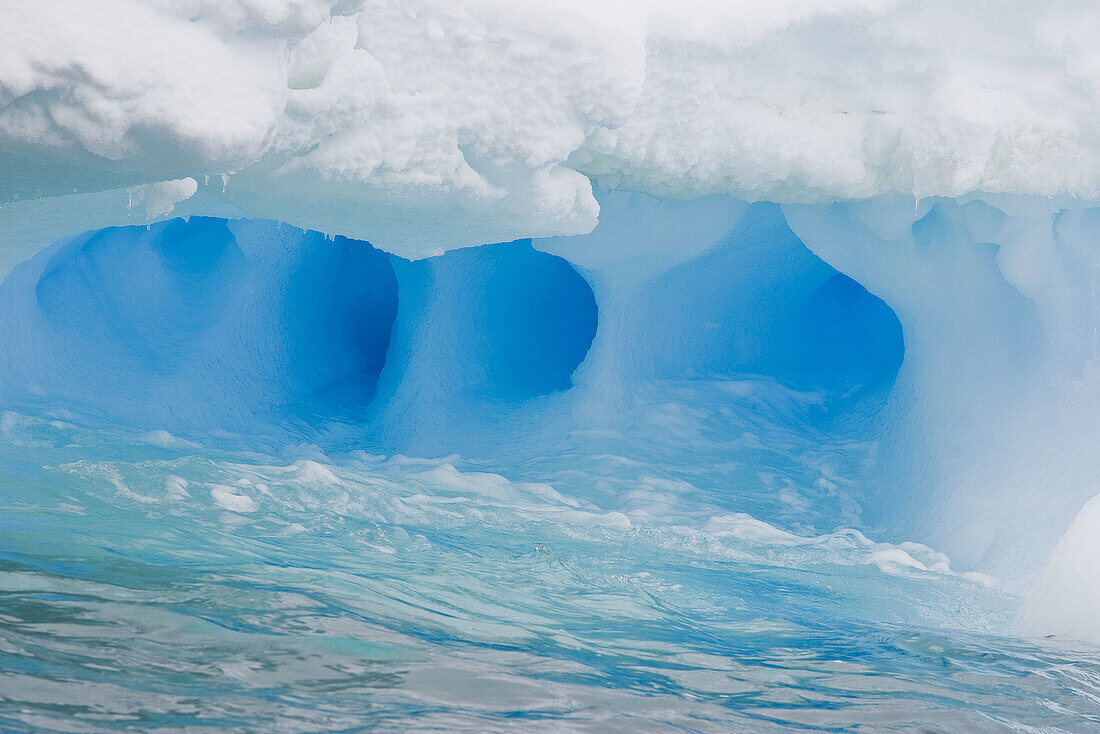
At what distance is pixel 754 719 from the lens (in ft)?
5.89

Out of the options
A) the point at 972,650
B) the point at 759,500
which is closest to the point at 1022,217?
the point at 759,500

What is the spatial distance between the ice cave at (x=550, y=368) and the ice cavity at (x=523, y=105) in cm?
1

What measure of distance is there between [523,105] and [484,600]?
1.44 m

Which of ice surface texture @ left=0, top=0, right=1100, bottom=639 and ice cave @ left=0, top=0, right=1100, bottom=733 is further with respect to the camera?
ice surface texture @ left=0, top=0, right=1100, bottom=639

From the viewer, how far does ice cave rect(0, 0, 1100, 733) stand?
198cm

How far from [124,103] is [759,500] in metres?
3.39

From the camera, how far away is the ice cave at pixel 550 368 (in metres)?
1.98

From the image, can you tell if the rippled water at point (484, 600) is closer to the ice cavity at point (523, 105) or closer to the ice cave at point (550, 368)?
the ice cave at point (550, 368)

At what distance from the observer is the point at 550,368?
586 cm

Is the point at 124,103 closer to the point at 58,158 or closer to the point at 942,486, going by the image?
the point at 58,158

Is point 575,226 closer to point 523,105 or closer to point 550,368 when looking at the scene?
point 523,105

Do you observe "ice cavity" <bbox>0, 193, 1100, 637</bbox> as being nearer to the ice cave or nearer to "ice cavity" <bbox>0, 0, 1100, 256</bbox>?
the ice cave

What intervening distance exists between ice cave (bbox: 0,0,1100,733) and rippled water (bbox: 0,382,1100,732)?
0.02 m

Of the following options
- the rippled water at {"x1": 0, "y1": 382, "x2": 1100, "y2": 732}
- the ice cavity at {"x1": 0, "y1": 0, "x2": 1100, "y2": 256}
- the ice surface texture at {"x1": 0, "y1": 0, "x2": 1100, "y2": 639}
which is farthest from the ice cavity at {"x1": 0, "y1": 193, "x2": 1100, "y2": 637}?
the ice cavity at {"x1": 0, "y1": 0, "x2": 1100, "y2": 256}
